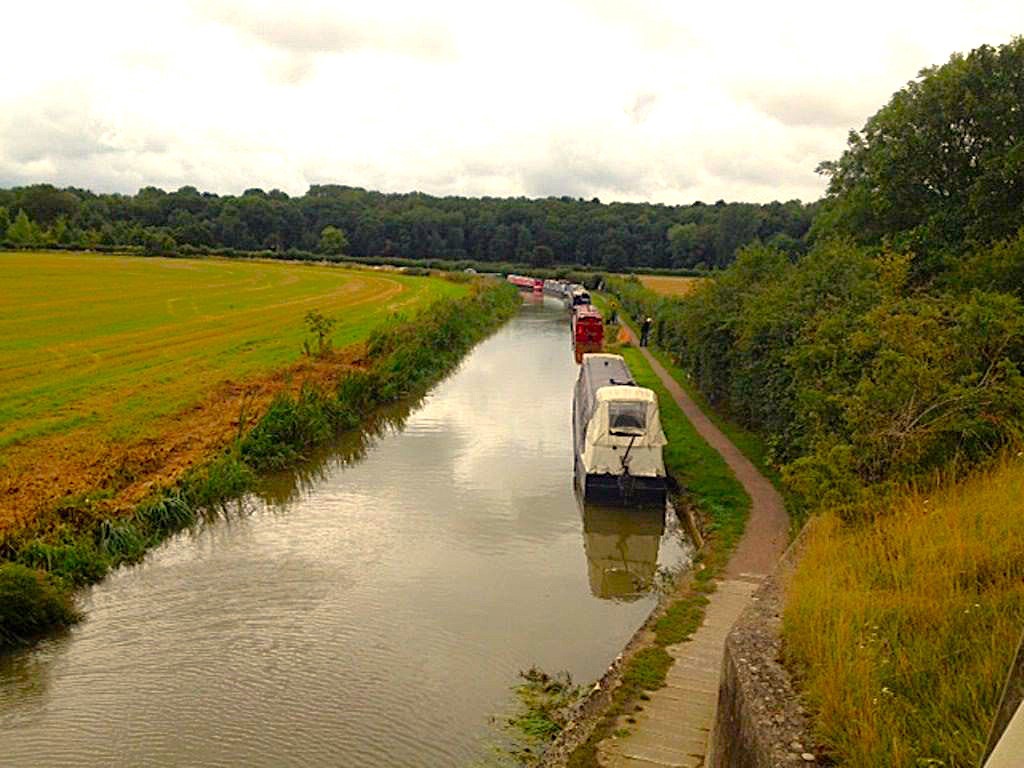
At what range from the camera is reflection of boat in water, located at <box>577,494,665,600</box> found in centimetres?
1374

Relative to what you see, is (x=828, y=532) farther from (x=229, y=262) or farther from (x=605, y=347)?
(x=229, y=262)

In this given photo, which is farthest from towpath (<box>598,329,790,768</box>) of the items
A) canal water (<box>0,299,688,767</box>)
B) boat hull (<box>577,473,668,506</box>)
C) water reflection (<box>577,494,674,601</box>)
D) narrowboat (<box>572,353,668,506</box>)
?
narrowboat (<box>572,353,668,506</box>)

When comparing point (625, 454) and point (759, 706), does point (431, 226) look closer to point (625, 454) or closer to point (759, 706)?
point (625, 454)

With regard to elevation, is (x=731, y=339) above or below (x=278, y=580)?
above

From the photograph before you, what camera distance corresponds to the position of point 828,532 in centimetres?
956

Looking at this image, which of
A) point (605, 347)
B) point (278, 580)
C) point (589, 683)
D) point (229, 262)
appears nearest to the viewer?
point (589, 683)

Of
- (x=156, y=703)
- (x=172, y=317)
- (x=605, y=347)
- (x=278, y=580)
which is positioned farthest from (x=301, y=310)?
(x=156, y=703)

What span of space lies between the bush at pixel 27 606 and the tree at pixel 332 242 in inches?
4629

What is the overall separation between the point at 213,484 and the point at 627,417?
8088mm

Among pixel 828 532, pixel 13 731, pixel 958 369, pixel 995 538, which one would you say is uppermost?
pixel 958 369

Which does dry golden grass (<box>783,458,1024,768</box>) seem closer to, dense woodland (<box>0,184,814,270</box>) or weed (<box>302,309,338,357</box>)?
weed (<box>302,309,338,357</box>)

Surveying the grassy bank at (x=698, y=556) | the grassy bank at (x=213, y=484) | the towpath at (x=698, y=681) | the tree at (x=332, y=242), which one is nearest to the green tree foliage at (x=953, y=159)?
the grassy bank at (x=698, y=556)

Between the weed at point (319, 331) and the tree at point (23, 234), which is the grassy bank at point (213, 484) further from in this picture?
the tree at point (23, 234)

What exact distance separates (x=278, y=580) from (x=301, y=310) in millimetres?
39077
